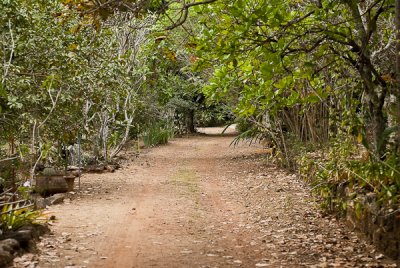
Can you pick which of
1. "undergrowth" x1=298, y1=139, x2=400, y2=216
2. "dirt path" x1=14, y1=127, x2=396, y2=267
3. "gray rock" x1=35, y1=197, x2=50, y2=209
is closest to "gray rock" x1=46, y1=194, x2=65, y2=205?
"gray rock" x1=35, y1=197, x2=50, y2=209

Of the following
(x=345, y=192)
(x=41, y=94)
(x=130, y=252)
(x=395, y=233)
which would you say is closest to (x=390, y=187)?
(x=395, y=233)

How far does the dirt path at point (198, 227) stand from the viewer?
6.53m

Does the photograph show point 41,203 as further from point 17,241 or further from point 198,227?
point 17,241

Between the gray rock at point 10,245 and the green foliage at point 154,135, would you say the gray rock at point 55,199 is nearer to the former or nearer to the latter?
the gray rock at point 10,245

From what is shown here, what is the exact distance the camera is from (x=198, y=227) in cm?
862

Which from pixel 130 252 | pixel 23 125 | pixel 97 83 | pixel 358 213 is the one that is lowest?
pixel 130 252

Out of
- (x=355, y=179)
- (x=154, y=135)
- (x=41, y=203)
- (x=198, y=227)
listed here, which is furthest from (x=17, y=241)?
(x=154, y=135)

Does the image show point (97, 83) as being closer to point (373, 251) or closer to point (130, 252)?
point (130, 252)

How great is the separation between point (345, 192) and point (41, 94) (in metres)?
6.23

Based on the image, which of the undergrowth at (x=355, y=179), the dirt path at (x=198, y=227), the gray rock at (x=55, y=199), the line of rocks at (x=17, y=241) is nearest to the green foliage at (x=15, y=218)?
the line of rocks at (x=17, y=241)

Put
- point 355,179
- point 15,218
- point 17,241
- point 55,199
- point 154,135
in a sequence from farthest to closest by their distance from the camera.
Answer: point 154,135
point 55,199
point 355,179
point 15,218
point 17,241

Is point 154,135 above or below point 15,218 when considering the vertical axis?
above

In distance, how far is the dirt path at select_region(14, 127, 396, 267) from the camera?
21.4ft

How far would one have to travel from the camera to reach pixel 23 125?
1057cm
